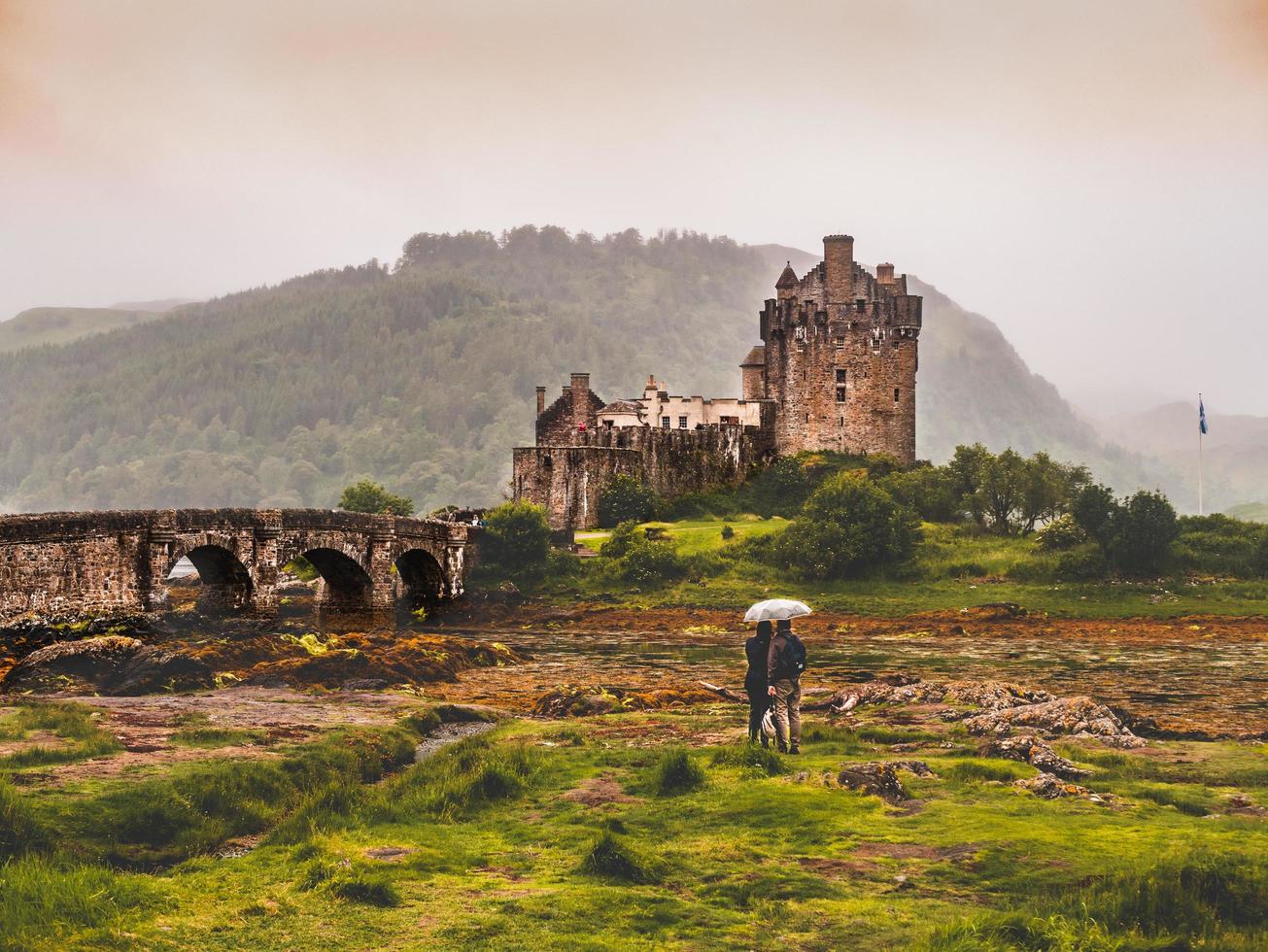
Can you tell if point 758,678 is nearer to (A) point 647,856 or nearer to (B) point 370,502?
(A) point 647,856

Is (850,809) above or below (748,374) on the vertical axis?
below

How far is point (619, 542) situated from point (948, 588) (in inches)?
685

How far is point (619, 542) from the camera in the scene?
6681cm

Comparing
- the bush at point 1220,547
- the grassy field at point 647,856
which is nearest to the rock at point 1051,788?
the grassy field at point 647,856

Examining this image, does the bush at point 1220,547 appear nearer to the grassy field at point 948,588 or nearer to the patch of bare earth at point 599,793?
the grassy field at point 948,588

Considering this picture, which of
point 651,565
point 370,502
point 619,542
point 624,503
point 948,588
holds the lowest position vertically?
point 948,588

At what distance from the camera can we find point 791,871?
50.8 ft

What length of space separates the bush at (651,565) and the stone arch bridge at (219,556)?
28.0ft

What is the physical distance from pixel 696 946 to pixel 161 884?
688 cm

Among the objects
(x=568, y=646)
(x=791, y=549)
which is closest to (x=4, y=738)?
(x=568, y=646)

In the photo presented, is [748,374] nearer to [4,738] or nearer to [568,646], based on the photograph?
[568,646]

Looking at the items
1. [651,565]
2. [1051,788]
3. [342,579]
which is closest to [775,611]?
[1051,788]

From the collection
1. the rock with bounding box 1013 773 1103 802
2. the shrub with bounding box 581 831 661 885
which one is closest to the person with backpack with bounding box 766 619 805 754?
the rock with bounding box 1013 773 1103 802

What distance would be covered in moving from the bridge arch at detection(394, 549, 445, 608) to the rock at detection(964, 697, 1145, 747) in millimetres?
37646
